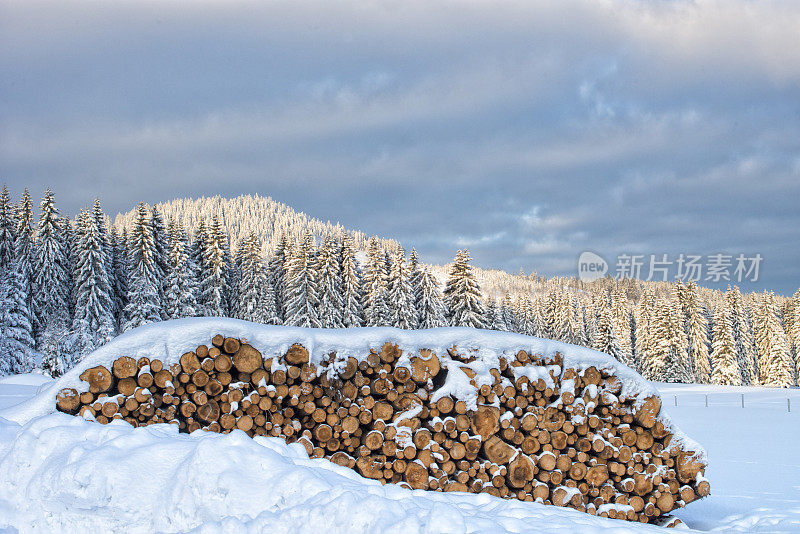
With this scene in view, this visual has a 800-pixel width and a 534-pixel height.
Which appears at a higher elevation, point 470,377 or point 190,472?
point 470,377

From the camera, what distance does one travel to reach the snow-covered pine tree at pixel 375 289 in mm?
43250

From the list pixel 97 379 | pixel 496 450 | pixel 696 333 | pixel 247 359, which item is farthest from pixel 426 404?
pixel 696 333

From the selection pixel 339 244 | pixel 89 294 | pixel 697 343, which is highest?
pixel 339 244

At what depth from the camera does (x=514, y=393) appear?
7.00 meters

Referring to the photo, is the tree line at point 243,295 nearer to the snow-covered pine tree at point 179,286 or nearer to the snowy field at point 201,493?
the snow-covered pine tree at point 179,286

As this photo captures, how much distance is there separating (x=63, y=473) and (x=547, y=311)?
7045 cm

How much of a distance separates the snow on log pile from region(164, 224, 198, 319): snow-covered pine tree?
32.9 metres

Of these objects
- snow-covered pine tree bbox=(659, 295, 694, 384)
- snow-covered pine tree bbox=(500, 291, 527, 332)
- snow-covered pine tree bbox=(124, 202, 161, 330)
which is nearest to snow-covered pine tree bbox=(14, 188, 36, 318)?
snow-covered pine tree bbox=(124, 202, 161, 330)

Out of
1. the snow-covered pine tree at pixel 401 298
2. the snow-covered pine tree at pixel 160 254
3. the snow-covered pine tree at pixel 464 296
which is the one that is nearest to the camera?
the snow-covered pine tree at pixel 160 254

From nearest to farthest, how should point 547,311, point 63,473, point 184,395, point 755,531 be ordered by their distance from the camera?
point 63,473
point 184,395
point 755,531
point 547,311

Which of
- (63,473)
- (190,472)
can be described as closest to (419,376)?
(190,472)

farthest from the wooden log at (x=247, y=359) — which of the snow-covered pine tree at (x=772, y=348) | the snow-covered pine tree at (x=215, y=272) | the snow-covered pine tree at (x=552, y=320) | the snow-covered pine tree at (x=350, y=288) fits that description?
the snow-covered pine tree at (x=552, y=320)

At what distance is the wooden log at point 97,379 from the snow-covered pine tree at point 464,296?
3317cm

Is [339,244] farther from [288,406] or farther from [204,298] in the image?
[288,406]
